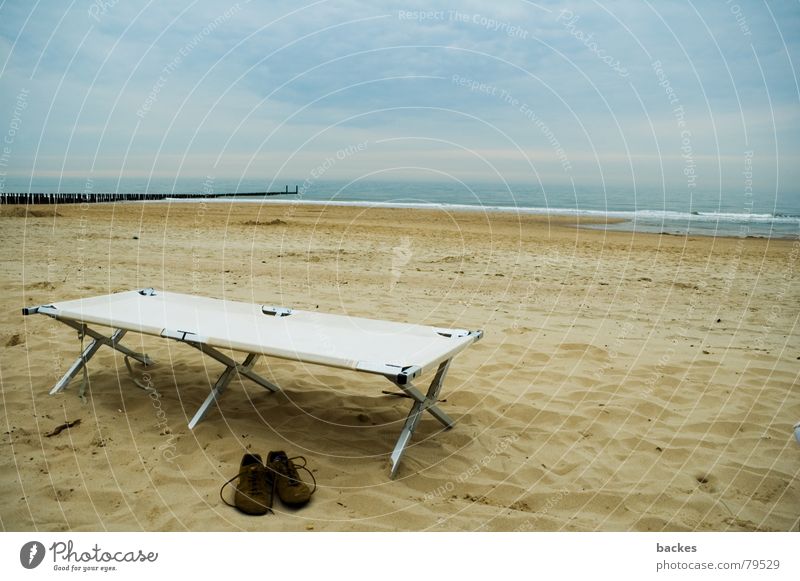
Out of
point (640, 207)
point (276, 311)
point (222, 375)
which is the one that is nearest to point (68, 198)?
point (276, 311)

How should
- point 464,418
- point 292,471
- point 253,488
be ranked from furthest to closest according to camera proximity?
point 464,418 → point 292,471 → point 253,488

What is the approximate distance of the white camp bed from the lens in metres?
3.14

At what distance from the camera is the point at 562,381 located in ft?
14.4

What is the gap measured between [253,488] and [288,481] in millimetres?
180

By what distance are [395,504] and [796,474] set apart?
2.30 m

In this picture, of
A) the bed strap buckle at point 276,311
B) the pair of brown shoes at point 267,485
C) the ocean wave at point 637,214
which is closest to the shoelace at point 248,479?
the pair of brown shoes at point 267,485

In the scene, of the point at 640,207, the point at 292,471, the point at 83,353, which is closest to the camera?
the point at 292,471

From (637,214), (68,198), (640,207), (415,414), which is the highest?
(640,207)

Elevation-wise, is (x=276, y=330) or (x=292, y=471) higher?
(x=276, y=330)

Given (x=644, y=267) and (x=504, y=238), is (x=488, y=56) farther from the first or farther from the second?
(x=504, y=238)

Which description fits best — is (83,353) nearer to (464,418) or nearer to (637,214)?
(464,418)

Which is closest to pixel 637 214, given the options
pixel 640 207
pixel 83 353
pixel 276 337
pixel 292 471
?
pixel 640 207

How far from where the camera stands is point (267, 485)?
9.66ft

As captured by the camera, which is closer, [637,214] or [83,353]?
[83,353]
